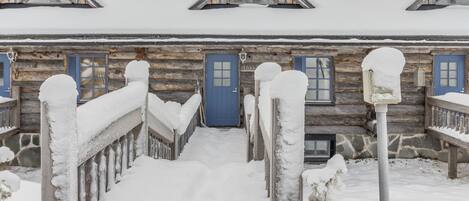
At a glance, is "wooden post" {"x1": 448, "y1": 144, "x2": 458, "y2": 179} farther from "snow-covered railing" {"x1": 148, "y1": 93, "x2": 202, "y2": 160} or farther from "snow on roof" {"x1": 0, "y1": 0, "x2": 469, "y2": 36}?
"snow-covered railing" {"x1": 148, "y1": 93, "x2": 202, "y2": 160}

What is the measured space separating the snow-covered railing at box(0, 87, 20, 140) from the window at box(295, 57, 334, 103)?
7848mm

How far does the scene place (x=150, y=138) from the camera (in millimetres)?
6965

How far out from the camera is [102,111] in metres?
3.84

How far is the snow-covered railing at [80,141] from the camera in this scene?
10.0 feet

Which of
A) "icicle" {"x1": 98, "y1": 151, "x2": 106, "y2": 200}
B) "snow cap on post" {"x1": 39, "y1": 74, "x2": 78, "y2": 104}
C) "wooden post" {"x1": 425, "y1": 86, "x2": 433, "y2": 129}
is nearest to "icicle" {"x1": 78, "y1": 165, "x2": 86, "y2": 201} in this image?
"icicle" {"x1": 98, "y1": 151, "x2": 106, "y2": 200}

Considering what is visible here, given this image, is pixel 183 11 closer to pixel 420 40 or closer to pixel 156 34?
pixel 156 34

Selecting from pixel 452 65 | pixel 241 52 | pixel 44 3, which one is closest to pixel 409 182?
pixel 452 65

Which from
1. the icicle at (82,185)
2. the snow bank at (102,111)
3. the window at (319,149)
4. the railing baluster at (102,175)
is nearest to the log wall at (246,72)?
the window at (319,149)

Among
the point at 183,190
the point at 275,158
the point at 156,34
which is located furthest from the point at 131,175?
the point at 156,34

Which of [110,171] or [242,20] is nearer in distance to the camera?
[110,171]

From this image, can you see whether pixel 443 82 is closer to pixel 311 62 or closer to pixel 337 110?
pixel 337 110

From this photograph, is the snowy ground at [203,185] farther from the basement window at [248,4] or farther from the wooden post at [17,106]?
the wooden post at [17,106]

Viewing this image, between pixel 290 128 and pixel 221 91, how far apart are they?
11576 mm

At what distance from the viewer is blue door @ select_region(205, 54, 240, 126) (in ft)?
48.9
